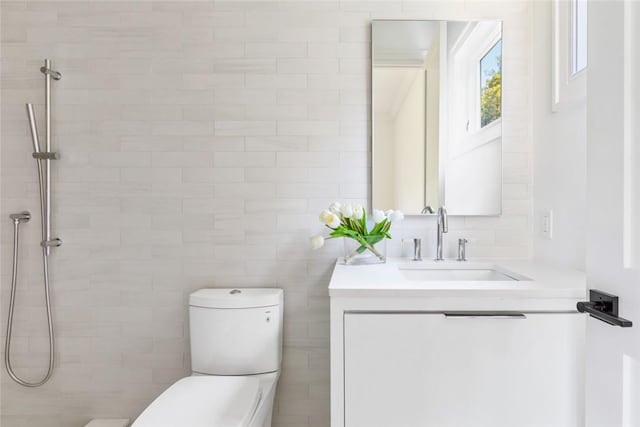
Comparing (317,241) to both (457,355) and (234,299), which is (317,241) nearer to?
(234,299)

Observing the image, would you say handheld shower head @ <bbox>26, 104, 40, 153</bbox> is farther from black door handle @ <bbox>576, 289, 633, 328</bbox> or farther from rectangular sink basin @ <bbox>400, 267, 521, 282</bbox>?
black door handle @ <bbox>576, 289, 633, 328</bbox>

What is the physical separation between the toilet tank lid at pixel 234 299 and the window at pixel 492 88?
3.82 feet

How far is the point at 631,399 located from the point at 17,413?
2.26m

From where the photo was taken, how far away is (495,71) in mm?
1727

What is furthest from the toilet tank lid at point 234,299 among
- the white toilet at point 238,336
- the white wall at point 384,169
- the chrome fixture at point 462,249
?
the chrome fixture at point 462,249

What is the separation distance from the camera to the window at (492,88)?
172cm

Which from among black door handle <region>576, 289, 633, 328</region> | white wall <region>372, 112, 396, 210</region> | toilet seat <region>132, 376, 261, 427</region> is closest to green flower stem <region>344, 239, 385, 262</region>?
white wall <region>372, 112, 396, 210</region>

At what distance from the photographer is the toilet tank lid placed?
1.56 meters

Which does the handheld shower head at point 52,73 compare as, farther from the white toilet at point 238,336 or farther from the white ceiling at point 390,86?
the white ceiling at point 390,86

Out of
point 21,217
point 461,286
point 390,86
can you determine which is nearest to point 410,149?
point 390,86

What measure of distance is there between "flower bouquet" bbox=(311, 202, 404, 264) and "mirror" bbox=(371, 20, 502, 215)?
0.13 metres

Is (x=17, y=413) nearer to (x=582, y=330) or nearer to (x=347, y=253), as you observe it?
(x=347, y=253)

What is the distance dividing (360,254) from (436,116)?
27.2 inches

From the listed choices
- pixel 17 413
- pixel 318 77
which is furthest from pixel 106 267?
pixel 318 77
